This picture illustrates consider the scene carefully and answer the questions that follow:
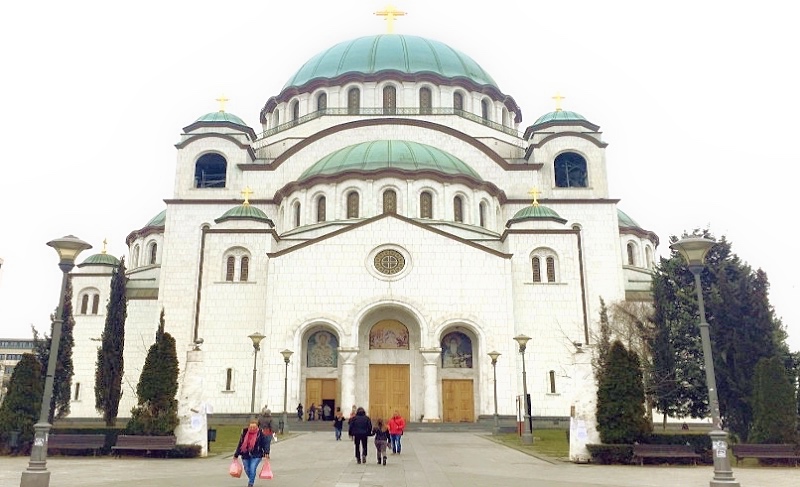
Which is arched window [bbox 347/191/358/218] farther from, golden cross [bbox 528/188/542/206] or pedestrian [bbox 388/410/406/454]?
pedestrian [bbox 388/410/406/454]

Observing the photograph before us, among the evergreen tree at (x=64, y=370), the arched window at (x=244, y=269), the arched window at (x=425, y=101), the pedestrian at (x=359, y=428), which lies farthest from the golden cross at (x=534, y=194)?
the evergreen tree at (x=64, y=370)

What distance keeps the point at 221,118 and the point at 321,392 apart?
17495 mm

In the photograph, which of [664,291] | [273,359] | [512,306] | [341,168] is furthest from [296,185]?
[664,291]

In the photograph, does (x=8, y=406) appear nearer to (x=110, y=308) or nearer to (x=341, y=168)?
(x=110, y=308)

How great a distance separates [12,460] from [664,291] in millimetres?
20524

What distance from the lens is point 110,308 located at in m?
26.5

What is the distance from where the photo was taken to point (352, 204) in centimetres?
3200

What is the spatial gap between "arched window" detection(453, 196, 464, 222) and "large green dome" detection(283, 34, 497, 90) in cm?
1003

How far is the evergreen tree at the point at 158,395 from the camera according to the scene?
15.4 meters

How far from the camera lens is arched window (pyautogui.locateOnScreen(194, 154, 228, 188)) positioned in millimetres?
35719

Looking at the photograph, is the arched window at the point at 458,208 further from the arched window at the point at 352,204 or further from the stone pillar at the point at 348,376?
the stone pillar at the point at 348,376

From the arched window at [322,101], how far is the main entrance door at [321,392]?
58.1 feet

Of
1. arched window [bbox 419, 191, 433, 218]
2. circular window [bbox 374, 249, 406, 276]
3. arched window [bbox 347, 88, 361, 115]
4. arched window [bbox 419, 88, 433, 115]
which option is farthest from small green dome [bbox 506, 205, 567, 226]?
arched window [bbox 347, 88, 361, 115]

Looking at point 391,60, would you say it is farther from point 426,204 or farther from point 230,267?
point 230,267
